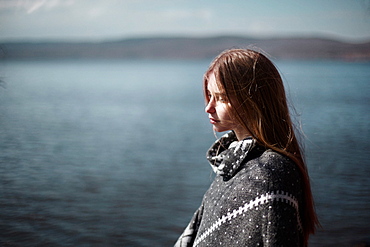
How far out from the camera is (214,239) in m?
1.17

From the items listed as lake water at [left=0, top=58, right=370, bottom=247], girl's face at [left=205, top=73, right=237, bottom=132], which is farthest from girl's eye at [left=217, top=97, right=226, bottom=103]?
lake water at [left=0, top=58, right=370, bottom=247]

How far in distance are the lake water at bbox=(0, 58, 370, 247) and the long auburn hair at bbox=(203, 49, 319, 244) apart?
0.30m

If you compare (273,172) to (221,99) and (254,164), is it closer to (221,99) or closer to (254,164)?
(254,164)

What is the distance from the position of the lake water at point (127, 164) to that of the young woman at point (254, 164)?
Answer: 310 millimetres

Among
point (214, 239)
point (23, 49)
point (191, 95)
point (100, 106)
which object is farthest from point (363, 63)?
point (214, 239)

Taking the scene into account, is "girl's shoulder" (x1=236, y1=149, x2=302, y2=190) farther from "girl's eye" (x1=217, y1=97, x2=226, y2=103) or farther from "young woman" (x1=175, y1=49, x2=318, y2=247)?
"girl's eye" (x1=217, y1=97, x2=226, y2=103)

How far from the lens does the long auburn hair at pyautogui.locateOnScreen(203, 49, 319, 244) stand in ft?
3.74

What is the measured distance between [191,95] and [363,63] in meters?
3.77

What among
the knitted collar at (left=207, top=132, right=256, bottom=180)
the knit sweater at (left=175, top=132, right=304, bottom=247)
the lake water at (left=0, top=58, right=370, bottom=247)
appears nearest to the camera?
the knit sweater at (left=175, top=132, right=304, bottom=247)

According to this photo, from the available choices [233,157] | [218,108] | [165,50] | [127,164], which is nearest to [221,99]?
[218,108]

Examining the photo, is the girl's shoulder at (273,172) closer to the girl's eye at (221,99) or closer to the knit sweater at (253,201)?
the knit sweater at (253,201)

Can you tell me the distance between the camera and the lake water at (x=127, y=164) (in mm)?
3365

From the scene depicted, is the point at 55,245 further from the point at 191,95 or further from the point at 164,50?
the point at 164,50

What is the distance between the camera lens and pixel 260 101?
3.78 ft
